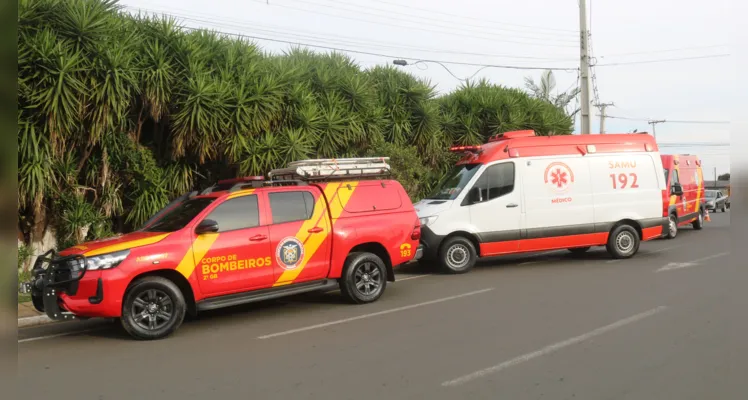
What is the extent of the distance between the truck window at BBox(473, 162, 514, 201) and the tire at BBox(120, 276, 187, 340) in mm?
6850

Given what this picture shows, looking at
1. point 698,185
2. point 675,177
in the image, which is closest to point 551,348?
point 675,177

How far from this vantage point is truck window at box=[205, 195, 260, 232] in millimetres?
8180

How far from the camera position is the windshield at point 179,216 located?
8.09 metres

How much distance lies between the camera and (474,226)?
12383 mm

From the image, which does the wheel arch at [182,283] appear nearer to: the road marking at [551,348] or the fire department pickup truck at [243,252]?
the fire department pickup truck at [243,252]

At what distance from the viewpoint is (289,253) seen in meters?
8.55

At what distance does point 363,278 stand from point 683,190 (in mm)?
14260

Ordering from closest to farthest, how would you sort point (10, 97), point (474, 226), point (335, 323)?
point (10, 97) < point (335, 323) < point (474, 226)

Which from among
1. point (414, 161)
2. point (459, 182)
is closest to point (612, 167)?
point (459, 182)

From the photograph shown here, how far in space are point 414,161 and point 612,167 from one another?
16.9 feet

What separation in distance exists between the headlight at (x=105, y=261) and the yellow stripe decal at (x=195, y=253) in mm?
677

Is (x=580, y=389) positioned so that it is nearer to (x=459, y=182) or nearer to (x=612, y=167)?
(x=459, y=182)

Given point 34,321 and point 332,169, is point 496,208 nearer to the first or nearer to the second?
point 332,169

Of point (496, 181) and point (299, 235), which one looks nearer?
point (299, 235)
